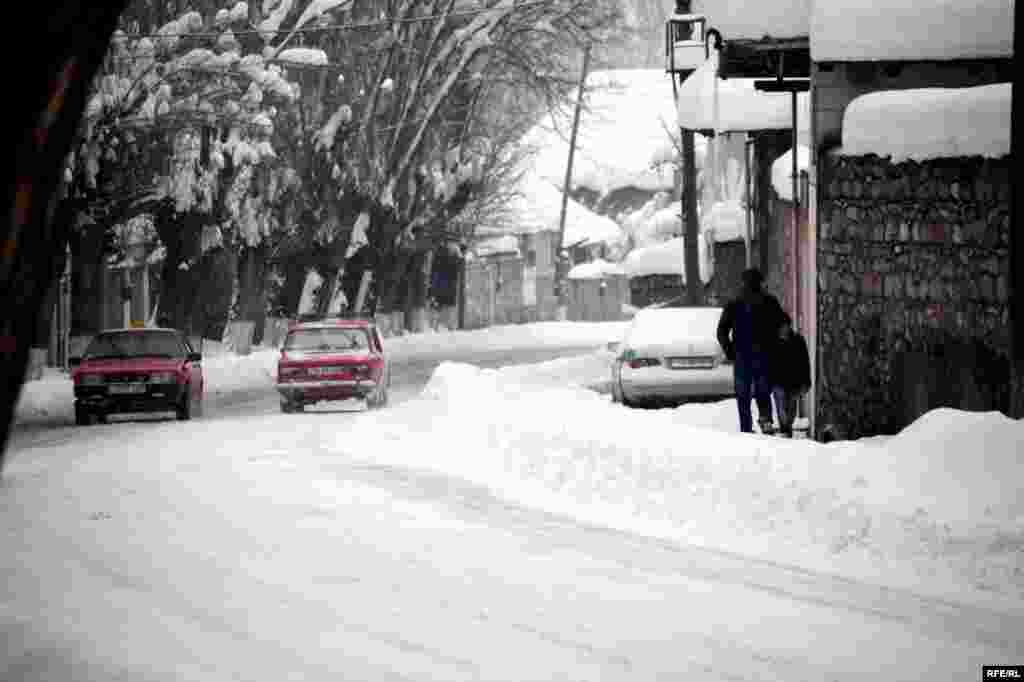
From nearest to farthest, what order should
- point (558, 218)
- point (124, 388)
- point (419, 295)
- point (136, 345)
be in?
point (124, 388) → point (136, 345) → point (419, 295) → point (558, 218)

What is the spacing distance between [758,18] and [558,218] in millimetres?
86113

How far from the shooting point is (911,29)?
19.8 m

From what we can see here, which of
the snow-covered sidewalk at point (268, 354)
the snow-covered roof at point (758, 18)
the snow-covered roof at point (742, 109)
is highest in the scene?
the snow-covered roof at point (758, 18)

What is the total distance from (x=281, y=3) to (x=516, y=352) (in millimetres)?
20577

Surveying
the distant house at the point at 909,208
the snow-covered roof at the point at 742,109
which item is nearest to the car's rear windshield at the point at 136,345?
the snow-covered roof at the point at 742,109

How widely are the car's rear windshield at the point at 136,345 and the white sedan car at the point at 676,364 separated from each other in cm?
720

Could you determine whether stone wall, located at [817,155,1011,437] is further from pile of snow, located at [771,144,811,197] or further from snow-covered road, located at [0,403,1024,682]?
snow-covered road, located at [0,403,1024,682]

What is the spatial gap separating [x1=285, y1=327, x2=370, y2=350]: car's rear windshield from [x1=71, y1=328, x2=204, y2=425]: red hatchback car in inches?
82.5

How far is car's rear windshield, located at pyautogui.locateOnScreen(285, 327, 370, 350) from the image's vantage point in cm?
3055

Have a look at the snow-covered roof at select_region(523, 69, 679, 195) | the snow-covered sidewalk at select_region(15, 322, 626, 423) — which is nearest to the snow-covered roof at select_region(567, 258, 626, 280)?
the snow-covered roof at select_region(523, 69, 679, 195)

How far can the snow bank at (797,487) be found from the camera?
11602mm

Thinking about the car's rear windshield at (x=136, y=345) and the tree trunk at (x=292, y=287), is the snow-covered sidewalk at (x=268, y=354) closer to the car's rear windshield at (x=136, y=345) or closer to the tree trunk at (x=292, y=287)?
the car's rear windshield at (x=136, y=345)

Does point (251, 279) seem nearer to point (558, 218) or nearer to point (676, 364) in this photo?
point (676, 364)

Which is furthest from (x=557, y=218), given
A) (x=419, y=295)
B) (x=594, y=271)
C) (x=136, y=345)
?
(x=136, y=345)
